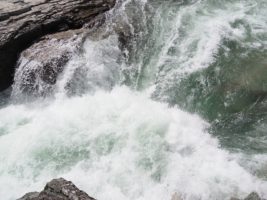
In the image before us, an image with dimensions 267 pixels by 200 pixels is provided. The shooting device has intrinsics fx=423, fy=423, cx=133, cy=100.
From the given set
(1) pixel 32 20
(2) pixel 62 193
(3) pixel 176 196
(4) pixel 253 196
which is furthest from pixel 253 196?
(1) pixel 32 20

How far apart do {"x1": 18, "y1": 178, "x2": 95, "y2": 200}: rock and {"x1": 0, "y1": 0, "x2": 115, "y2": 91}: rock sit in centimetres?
474

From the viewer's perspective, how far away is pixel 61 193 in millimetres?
6492

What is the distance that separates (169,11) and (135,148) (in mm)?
4719

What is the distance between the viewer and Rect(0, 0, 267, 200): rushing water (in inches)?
301

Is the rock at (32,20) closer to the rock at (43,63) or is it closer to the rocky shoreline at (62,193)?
the rock at (43,63)

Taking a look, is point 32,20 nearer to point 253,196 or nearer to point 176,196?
point 176,196

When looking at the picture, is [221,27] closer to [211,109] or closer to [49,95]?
[211,109]

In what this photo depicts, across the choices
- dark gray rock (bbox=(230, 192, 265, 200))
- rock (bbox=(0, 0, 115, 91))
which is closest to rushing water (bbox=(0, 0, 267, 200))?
dark gray rock (bbox=(230, 192, 265, 200))

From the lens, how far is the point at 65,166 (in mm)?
8164

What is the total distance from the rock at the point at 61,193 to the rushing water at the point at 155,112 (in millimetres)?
1106

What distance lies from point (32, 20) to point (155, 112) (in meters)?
4.25

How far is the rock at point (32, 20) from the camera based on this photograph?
1052 centimetres

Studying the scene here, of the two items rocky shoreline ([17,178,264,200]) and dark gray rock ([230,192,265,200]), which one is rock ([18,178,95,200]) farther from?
dark gray rock ([230,192,265,200])

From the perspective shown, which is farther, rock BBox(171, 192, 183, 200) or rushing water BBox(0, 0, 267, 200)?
rushing water BBox(0, 0, 267, 200)
